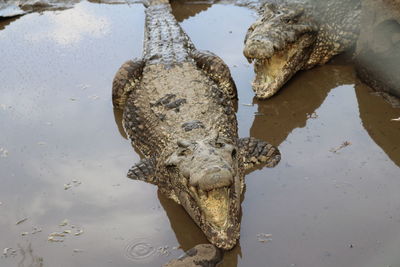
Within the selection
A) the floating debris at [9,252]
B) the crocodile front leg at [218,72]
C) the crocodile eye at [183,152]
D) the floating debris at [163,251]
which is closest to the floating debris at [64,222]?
the floating debris at [9,252]

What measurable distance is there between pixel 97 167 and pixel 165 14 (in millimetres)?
3385

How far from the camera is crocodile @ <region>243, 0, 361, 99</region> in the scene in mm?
5301

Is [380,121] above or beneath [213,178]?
beneath

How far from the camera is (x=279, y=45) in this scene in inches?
207

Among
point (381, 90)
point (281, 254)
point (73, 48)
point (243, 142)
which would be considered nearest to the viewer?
point (281, 254)

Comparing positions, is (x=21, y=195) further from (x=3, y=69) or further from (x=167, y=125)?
(x=3, y=69)

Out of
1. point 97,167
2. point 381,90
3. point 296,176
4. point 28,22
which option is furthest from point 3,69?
point 381,90

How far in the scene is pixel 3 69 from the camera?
255 inches

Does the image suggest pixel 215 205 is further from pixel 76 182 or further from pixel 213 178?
pixel 76 182

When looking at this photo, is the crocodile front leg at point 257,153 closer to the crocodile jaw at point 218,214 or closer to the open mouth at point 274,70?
the crocodile jaw at point 218,214

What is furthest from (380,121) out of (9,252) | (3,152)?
(3,152)

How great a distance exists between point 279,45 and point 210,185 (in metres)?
2.60

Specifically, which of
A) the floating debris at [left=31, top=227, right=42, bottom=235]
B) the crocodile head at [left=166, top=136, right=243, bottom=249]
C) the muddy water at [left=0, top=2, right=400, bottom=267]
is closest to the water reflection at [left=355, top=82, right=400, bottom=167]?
the muddy water at [left=0, top=2, right=400, bottom=267]

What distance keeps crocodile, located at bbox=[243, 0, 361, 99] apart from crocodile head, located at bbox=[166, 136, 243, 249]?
69.1 inches
